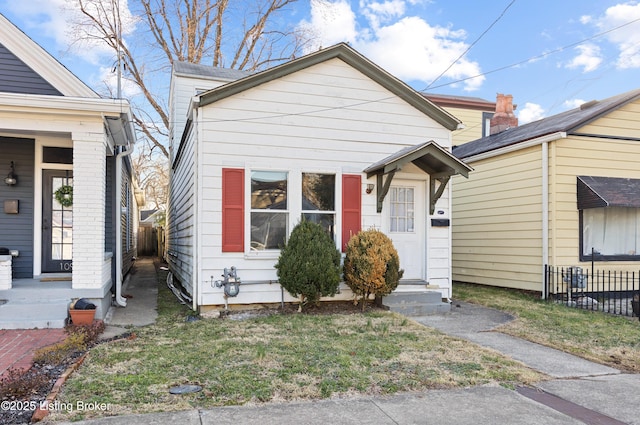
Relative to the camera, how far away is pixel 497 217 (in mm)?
11094

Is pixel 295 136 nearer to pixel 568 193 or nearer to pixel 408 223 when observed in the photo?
pixel 408 223

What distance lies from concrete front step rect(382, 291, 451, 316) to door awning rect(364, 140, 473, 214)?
159 centimetres

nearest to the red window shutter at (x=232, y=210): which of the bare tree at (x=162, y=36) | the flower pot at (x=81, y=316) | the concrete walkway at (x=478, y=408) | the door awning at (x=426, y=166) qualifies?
the flower pot at (x=81, y=316)

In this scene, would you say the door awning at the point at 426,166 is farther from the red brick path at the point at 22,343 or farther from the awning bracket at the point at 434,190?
the red brick path at the point at 22,343

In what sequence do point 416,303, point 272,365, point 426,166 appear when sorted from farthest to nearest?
point 426,166, point 416,303, point 272,365

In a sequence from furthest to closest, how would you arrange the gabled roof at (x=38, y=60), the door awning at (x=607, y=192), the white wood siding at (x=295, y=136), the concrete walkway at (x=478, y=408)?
1. the door awning at (x=607, y=192)
2. the white wood siding at (x=295, y=136)
3. the gabled roof at (x=38, y=60)
4. the concrete walkway at (x=478, y=408)

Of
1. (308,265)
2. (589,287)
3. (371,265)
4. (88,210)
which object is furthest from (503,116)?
(88,210)

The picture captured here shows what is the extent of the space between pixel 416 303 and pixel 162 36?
1963cm

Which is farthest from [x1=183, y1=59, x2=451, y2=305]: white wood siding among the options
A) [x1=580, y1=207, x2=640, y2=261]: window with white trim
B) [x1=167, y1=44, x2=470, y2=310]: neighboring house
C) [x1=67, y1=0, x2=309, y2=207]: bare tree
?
[x1=67, y1=0, x2=309, y2=207]: bare tree

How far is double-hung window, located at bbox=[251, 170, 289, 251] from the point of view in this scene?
25.4 ft

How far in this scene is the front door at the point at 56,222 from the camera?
7906 mm

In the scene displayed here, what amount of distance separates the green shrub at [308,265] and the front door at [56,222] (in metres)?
3.89

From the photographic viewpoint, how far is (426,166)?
853 centimetres

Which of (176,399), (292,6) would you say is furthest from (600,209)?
(292,6)
